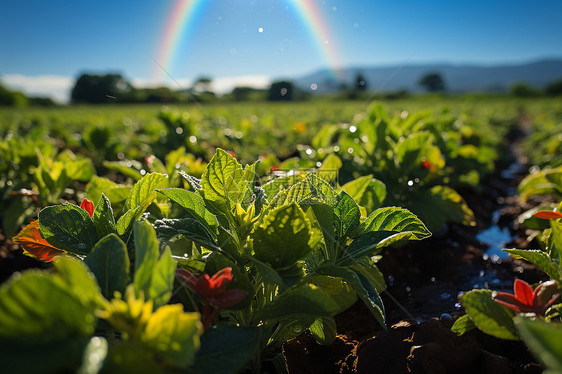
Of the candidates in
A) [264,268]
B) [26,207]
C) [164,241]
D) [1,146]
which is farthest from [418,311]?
[1,146]

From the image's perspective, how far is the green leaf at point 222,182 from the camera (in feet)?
4.43

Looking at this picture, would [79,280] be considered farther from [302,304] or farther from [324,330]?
[324,330]

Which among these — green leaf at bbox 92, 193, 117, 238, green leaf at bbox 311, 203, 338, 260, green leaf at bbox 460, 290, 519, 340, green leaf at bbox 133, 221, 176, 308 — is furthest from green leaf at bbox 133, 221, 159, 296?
green leaf at bbox 460, 290, 519, 340

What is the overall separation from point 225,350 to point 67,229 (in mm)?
753

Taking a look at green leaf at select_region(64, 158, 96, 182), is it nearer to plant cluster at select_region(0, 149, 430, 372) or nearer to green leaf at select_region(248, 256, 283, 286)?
plant cluster at select_region(0, 149, 430, 372)

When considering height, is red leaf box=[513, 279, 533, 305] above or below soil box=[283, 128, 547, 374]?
above

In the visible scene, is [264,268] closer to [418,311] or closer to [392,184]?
[418,311]

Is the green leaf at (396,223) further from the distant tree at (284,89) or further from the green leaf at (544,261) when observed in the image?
the distant tree at (284,89)

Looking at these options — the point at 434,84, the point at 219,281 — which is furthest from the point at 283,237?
the point at 434,84

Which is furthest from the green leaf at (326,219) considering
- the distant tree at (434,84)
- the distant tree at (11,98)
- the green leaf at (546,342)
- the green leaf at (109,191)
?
the distant tree at (11,98)

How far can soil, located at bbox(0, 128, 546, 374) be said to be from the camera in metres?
1.48

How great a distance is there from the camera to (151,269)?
1002mm

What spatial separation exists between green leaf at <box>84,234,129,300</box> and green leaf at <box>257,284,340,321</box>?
1.41 ft

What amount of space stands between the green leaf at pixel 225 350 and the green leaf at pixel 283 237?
0.79 feet
